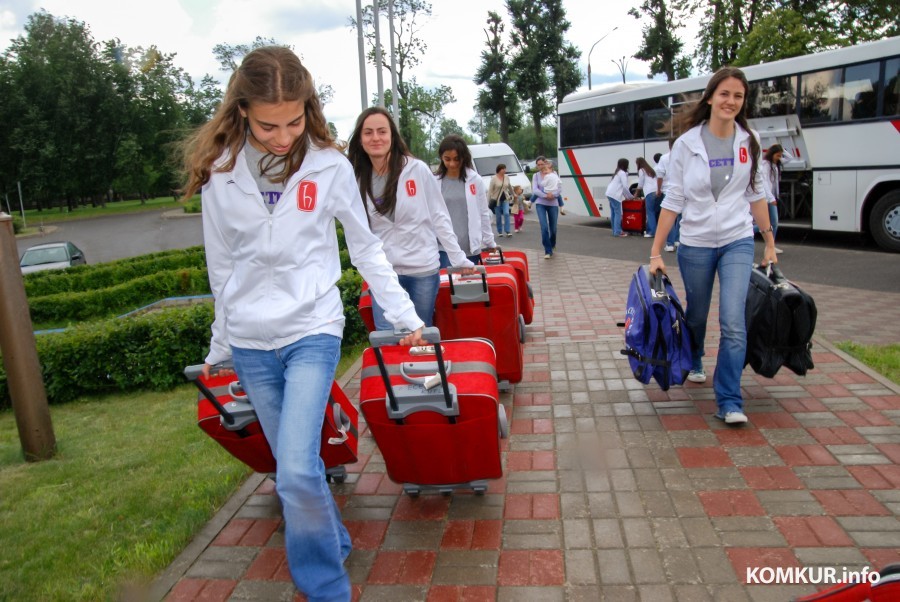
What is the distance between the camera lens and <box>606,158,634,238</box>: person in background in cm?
1527

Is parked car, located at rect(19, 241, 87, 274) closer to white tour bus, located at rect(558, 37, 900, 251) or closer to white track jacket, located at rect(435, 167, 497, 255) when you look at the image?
white track jacket, located at rect(435, 167, 497, 255)

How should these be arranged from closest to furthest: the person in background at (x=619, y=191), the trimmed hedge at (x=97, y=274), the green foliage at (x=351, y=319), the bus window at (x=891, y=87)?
the green foliage at (x=351, y=319)
the bus window at (x=891, y=87)
the trimmed hedge at (x=97, y=274)
the person in background at (x=619, y=191)

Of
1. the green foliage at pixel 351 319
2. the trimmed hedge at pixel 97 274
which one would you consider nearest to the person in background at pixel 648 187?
the green foliage at pixel 351 319

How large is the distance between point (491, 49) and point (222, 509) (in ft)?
173

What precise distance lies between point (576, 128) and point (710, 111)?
1474cm

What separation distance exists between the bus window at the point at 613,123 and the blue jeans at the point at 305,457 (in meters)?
15.6

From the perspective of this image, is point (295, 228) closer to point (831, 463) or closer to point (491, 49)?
point (831, 463)

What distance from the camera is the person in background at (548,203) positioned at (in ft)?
39.4

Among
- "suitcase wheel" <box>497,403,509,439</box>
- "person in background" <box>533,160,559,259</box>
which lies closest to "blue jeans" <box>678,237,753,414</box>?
"suitcase wheel" <box>497,403,509,439</box>

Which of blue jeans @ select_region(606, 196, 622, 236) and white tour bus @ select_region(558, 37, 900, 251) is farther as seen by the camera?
blue jeans @ select_region(606, 196, 622, 236)

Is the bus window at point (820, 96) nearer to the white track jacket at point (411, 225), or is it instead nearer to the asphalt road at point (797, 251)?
the asphalt road at point (797, 251)

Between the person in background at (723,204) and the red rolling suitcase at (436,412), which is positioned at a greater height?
the person in background at (723,204)

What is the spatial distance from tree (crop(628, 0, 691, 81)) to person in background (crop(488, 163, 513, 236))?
81.1 ft

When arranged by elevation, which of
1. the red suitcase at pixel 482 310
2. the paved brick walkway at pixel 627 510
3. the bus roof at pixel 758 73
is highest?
the bus roof at pixel 758 73
